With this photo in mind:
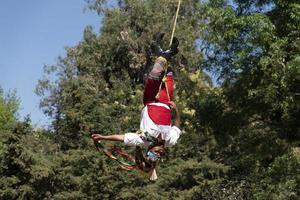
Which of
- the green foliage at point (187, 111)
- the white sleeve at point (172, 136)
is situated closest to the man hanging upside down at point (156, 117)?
the white sleeve at point (172, 136)

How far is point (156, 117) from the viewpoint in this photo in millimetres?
7129

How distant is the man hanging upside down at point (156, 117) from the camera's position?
6953mm

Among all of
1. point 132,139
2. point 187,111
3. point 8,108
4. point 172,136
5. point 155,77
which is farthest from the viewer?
point 8,108

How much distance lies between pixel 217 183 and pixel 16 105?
2389 centimetres

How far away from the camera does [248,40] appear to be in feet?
46.2

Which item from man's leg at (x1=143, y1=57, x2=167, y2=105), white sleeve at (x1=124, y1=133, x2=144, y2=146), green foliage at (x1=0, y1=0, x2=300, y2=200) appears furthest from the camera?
green foliage at (x1=0, y1=0, x2=300, y2=200)

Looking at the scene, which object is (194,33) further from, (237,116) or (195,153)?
(237,116)

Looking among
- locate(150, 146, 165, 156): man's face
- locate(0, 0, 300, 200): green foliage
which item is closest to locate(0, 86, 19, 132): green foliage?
locate(0, 0, 300, 200): green foliage

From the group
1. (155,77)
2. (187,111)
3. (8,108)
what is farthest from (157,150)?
(8,108)

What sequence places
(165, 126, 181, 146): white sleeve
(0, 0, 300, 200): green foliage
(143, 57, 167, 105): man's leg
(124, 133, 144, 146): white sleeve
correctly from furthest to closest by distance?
1. (0, 0, 300, 200): green foliage
2. (165, 126, 181, 146): white sleeve
3. (124, 133, 144, 146): white sleeve
4. (143, 57, 167, 105): man's leg

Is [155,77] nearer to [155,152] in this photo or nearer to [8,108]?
[155,152]

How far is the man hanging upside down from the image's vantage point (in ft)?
22.8

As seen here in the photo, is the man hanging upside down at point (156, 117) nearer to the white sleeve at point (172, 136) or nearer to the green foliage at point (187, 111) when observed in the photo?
the white sleeve at point (172, 136)

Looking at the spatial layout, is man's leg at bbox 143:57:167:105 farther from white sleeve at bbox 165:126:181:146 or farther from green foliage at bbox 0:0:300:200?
green foliage at bbox 0:0:300:200
